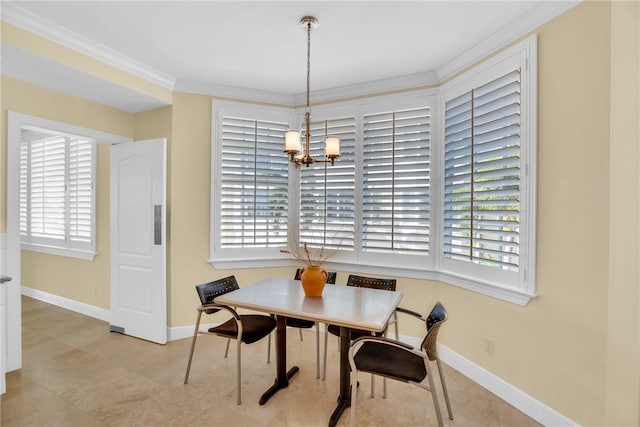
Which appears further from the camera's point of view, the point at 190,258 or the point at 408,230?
the point at 190,258

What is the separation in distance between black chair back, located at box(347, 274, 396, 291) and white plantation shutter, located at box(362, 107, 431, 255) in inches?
20.7

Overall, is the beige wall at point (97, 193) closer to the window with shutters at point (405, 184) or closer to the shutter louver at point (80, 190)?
the shutter louver at point (80, 190)

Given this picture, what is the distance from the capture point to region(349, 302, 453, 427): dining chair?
179 cm

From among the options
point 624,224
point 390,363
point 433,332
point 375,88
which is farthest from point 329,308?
point 375,88

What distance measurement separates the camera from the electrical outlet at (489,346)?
2.47 metres

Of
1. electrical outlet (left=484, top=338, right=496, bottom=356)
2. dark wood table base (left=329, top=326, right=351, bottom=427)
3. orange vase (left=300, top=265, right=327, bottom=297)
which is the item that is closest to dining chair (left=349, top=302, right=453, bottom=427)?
dark wood table base (left=329, top=326, right=351, bottom=427)

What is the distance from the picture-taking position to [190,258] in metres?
3.45

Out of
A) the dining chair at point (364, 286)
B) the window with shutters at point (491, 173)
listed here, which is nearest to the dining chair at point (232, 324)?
the dining chair at point (364, 286)

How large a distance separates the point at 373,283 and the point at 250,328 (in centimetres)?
114

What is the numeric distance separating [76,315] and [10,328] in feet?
5.12

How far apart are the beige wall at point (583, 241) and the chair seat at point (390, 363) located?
2.87ft

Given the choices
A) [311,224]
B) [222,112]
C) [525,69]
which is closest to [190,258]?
[311,224]

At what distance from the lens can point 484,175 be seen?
99.2 inches

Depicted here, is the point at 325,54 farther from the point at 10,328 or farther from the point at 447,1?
the point at 10,328
